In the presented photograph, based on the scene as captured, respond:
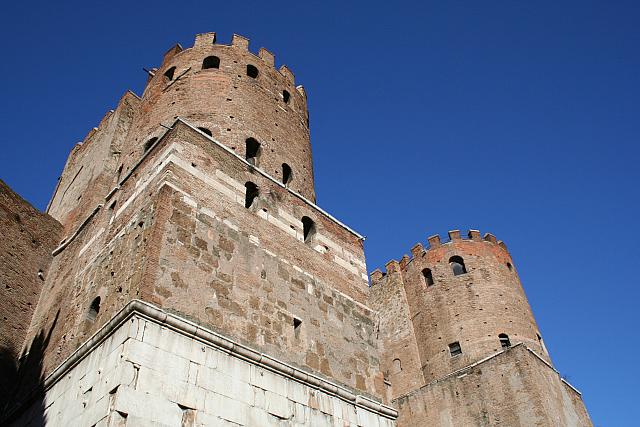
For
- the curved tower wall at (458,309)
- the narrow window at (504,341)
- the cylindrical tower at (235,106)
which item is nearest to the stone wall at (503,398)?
the curved tower wall at (458,309)

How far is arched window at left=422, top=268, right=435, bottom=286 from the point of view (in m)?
20.3

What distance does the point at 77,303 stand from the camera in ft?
30.6

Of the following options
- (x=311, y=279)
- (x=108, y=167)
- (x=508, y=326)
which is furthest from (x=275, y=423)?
(x=508, y=326)

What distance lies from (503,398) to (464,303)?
3.78 m

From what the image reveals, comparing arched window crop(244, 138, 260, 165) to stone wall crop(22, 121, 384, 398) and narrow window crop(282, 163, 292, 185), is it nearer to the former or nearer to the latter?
narrow window crop(282, 163, 292, 185)

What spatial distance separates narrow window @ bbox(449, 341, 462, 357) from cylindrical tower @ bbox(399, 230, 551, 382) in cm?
3

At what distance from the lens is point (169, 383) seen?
6766 mm

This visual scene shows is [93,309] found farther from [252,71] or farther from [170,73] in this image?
[252,71]

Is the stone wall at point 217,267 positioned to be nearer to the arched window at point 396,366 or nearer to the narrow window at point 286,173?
the narrow window at point 286,173

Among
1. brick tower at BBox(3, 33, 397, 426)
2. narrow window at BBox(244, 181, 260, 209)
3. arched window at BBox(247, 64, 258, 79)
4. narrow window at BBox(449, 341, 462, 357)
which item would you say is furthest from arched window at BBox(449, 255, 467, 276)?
narrow window at BBox(244, 181, 260, 209)

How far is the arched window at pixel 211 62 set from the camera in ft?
46.1

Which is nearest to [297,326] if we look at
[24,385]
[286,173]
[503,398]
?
[286,173]

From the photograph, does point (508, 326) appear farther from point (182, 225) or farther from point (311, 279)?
point (182, 225)

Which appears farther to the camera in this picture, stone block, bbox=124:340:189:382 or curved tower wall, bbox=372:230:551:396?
curved tower wall, bbox=372:230:551:396
